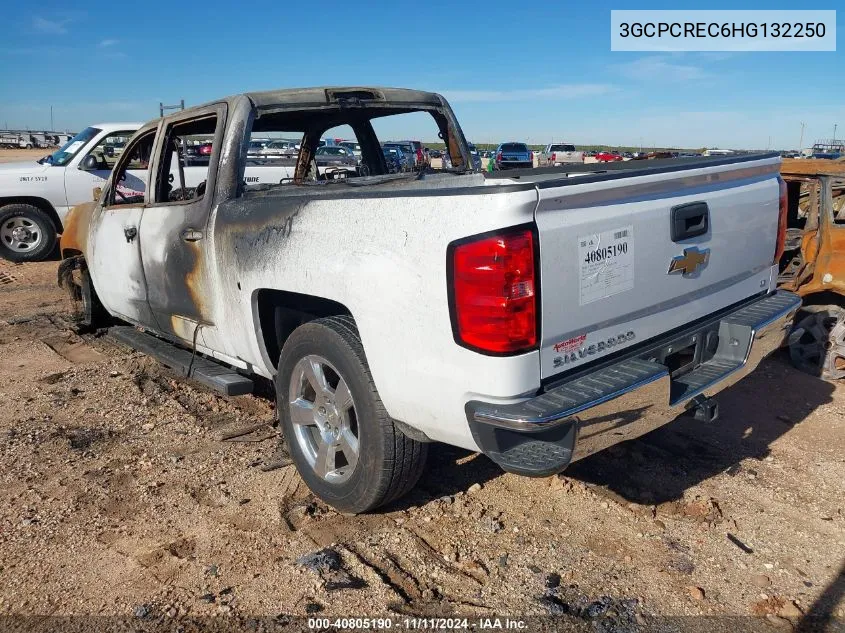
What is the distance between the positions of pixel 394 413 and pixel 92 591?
1.41 meters

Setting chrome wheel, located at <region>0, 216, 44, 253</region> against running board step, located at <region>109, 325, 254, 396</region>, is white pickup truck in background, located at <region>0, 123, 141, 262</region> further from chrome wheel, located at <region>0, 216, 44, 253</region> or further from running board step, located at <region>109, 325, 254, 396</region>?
running board step, located at <region>109, 325, 254, 396</region>

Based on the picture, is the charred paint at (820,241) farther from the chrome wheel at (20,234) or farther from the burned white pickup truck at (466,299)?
the chrome wheel at (20,234)

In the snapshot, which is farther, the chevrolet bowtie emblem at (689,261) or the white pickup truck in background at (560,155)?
the white pickup truck in background at (560,155)

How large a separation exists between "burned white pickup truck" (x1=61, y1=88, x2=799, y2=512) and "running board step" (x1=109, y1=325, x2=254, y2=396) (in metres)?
0.02

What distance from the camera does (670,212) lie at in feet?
9.34

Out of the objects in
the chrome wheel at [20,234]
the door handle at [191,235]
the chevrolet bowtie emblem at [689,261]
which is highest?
the door handle at [191,235]

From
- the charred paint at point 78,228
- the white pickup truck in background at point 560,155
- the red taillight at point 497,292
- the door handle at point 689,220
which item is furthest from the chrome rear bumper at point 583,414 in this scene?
the white pickup truck in background at point 560,155

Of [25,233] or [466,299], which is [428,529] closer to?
[466,299]

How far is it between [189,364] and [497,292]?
2.54m

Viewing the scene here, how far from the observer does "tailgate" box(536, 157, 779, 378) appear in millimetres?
2465

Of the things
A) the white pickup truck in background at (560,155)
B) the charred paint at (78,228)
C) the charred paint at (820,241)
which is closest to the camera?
the charred paint at (820,241)

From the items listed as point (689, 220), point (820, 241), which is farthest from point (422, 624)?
point (820, 241)

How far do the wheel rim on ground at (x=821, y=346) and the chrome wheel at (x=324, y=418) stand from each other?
4122mm

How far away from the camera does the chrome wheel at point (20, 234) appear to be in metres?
10.5
